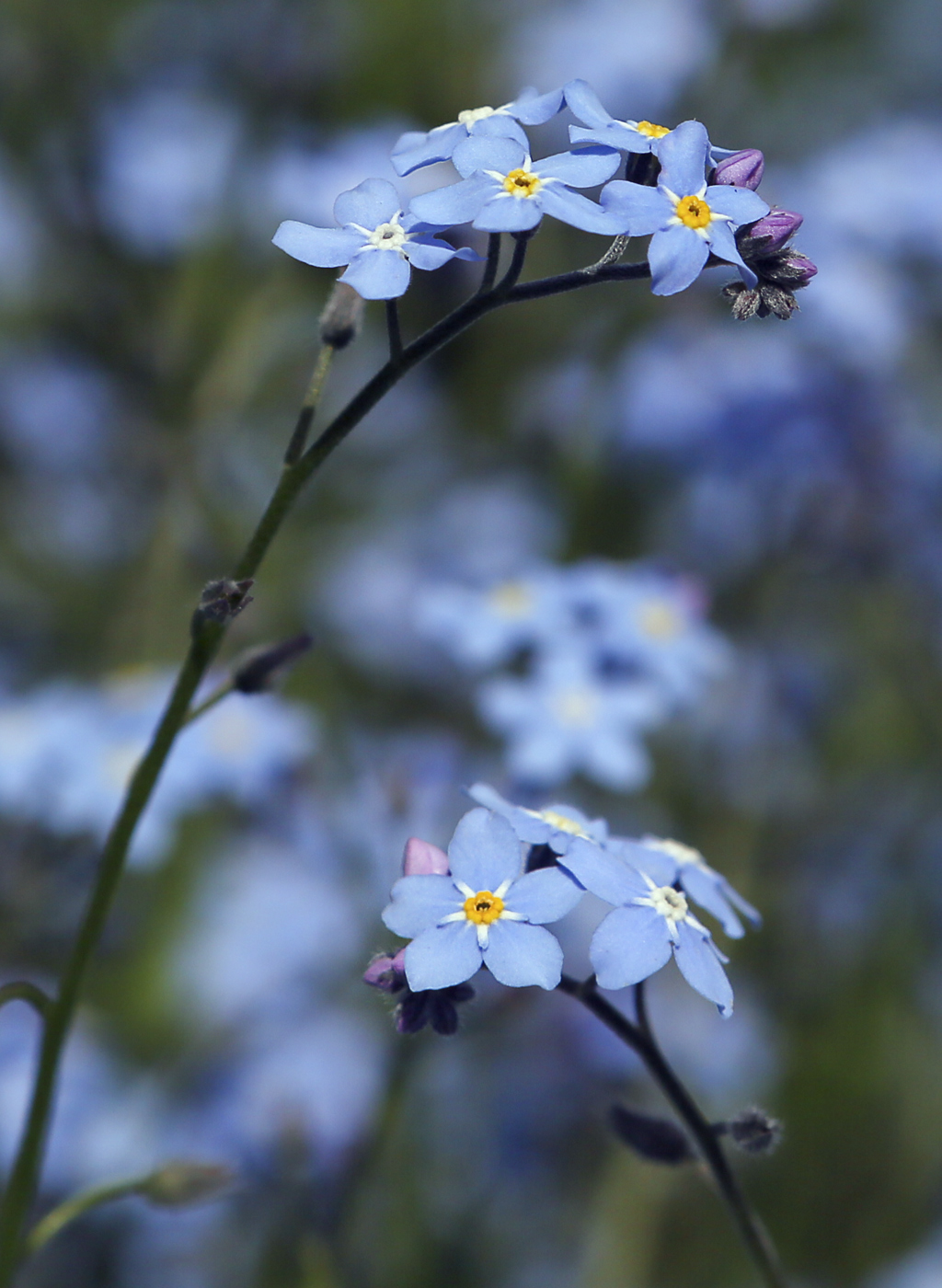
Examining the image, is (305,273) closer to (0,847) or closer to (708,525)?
(708,525)

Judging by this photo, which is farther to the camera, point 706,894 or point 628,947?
point 706,894

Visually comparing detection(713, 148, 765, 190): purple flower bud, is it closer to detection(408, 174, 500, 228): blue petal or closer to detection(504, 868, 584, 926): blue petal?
detection(408, 174, 500, 228): blue petal

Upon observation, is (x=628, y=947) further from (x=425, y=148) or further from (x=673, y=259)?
(x=425, y=148)

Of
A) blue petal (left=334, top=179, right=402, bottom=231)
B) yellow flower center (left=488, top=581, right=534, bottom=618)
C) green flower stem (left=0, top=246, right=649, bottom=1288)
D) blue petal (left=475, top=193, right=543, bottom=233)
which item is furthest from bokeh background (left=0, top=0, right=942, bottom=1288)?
blue petal (left=475, top=193, right=543, bottom=233)

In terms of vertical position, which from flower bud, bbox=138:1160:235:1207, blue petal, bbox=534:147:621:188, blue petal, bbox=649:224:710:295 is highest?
blue petal, bbox=534:147:621:188

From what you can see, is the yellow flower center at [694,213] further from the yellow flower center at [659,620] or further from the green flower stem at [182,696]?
the yellow flower center at [659,620]

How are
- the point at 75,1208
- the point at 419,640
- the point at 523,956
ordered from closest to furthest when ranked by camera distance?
the point at 523,956
the point at 75,1208
the point at 419,640

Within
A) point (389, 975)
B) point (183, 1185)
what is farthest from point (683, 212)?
point (183, 1185)
